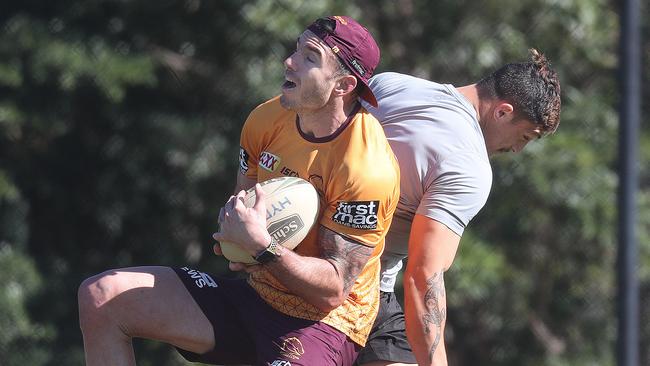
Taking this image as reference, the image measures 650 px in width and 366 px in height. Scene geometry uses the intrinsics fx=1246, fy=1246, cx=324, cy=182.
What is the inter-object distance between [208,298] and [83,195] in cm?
570

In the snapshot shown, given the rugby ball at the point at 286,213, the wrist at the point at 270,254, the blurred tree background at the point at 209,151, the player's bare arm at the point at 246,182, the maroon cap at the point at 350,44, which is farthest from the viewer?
the blurred tree background at the point at 209,151

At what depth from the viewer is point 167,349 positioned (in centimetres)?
902

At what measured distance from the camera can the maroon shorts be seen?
361 centimetres

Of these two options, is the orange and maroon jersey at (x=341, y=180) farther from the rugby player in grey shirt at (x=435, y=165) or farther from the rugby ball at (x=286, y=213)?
the rugby player in grey shirt at (x=435, y=165)

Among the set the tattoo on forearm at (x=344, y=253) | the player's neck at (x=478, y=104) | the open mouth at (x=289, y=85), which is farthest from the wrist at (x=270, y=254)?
the player's neck at (x=478, y=104)

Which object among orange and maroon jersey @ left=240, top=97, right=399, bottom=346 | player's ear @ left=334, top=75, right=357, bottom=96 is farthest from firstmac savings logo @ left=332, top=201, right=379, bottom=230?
player's ear @ left=334, top=75, right=357, bottom=96

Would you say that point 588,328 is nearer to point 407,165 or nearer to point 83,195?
point 83,195

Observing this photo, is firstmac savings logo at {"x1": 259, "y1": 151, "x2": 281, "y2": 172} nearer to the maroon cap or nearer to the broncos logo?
the maroon cap

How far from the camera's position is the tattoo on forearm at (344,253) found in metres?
3.48

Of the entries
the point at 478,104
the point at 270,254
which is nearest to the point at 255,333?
the point at 270,254

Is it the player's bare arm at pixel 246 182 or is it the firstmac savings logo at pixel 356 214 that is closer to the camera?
the firstmac savings logo at pixel 356 214

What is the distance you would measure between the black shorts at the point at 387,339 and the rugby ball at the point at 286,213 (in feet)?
2.41

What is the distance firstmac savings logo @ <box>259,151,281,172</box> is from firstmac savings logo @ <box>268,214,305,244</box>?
0.82ft

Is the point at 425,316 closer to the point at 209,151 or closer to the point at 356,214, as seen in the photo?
the point at 356,214
